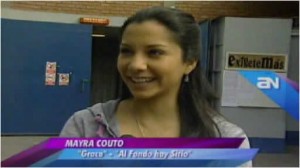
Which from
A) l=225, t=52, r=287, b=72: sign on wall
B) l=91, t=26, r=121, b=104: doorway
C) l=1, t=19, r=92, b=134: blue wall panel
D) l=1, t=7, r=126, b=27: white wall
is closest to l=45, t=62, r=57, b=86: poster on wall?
l=1, t=19, r=92, b=134: blue wall panel

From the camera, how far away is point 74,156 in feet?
3.05

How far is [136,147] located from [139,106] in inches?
6.6

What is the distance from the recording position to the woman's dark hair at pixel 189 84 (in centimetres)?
101

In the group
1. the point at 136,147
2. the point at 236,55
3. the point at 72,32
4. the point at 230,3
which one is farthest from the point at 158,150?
the point at 230,3

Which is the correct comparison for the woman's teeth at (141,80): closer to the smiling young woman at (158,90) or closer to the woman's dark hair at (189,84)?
the smiling young woman at (158,90)

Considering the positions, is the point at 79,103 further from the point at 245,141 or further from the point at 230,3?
the point at 245,141

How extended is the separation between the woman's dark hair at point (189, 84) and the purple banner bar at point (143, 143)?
0.24ft

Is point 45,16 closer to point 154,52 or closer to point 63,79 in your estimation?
point 63,79

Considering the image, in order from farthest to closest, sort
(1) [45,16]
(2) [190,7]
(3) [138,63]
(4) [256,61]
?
(2) [190,7], (1) [45,16], (4) [256,61], (3) [138,63]

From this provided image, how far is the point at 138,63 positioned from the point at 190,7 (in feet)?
18.1

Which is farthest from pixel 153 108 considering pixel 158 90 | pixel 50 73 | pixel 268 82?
pixel 50 73

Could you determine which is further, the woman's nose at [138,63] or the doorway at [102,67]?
the doorway at [102,67]

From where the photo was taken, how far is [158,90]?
101 cm

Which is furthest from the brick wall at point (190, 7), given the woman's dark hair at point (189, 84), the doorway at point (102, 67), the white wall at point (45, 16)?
the woman's dark hair at point (189, 84)
